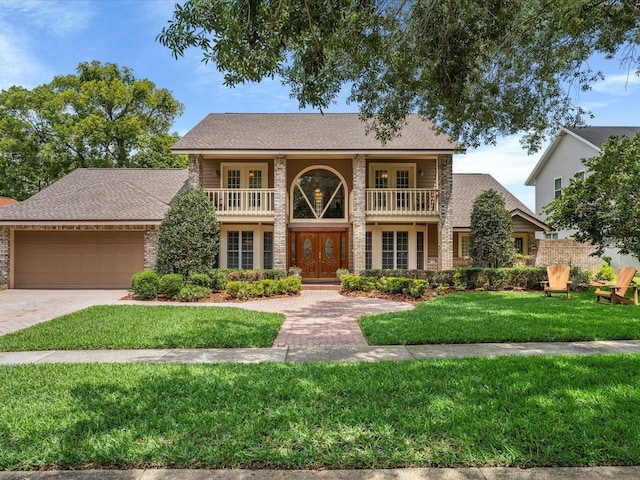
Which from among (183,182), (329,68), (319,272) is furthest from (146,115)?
(329,68)

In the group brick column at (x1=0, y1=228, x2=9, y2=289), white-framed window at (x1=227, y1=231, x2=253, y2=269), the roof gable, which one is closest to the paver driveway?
brick column at (x1=0, y1=228, x2=9, y2=289)

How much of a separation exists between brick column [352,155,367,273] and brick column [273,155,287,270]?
3.10 m

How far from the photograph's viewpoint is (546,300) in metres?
12.3

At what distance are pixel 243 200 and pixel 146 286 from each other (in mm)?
6011

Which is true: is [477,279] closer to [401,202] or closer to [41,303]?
[401,202]

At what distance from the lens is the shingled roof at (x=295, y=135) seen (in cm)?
1745

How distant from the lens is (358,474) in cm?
306

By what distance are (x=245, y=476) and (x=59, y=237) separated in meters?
17.7

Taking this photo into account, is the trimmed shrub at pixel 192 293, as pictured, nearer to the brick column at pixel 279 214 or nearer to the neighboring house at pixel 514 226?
the brick column at pixel 279 214

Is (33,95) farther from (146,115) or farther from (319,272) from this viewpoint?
(319,272)

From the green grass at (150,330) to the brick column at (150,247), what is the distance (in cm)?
605

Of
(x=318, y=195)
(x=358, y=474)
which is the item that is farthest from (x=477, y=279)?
(x=358, y=474)

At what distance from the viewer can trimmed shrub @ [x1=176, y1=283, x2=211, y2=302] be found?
1323 cm

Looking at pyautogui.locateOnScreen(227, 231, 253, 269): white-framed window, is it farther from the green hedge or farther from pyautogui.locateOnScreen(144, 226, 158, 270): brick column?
the green hedge
